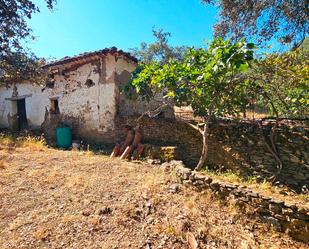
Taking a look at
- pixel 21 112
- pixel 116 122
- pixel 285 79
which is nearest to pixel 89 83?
pixel 116 122

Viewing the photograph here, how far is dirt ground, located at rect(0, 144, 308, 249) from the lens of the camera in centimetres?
401

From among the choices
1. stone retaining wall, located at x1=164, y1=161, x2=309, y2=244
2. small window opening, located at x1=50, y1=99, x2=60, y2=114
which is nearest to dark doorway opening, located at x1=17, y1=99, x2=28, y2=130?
→ small window opening, located at x1=50, y1=99, x2=60, y2=114

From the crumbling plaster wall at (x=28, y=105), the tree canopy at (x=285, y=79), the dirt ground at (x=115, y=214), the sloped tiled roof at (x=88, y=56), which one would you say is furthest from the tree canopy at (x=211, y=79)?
the crumbling plaster wall at (x=28, y=105)

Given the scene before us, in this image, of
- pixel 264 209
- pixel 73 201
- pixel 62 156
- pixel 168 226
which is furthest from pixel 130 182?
pixel 62 156

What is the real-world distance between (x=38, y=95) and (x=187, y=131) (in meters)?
8.46

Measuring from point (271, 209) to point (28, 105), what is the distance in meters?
12.8

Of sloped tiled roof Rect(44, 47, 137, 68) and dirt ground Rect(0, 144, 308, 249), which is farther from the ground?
sloped tiled roof Rect(44, 47, 137, 68)

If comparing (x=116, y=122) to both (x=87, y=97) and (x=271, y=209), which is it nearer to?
(x=87, y=97)

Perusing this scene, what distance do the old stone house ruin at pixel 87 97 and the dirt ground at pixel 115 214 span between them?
14.4ft

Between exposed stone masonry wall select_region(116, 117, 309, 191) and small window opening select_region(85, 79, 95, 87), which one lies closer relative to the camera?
exposed stone masonry wall select_region(116, 117, 309, 191)

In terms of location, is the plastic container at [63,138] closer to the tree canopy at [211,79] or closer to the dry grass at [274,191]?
the tree canopy at [211,79]

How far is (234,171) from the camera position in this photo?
7.30 metres

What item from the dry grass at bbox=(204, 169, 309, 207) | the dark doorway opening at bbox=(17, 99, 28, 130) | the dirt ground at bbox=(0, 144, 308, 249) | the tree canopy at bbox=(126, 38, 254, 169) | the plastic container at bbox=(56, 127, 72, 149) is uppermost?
the tree canopy at bbox=(126, 38, 254, 169)

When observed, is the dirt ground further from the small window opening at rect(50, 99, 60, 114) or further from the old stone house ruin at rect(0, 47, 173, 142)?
the small window opening at rect(50, 99, 60, 114)
